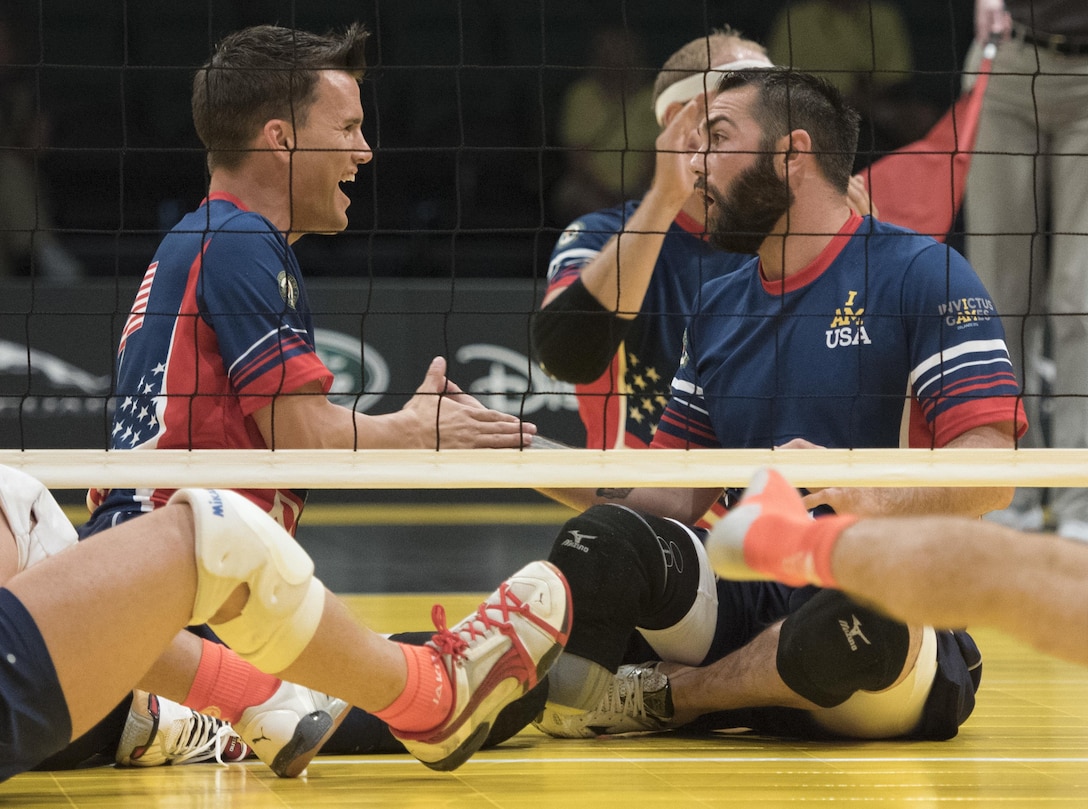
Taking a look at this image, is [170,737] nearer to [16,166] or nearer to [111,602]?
[111,602]

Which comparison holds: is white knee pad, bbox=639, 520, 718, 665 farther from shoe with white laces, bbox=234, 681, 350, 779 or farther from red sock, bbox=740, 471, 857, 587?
red sock, bbox=740, 471, 857, 587

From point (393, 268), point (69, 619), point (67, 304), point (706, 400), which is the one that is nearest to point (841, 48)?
point (393, 268)

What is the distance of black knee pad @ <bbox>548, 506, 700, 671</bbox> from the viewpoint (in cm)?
287

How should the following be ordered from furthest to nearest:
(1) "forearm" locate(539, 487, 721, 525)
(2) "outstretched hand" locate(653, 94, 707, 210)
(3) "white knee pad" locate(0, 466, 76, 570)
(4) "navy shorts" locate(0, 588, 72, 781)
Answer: (2) "outstretched hand" locate(653, 94, 707, 210), (1) "forearm" locate(539, 487, 721, 525), (3) "white knee pad" locate(0, 466, 76, 570), (4) "navy shorts" locate(0, 588, 72, 781)

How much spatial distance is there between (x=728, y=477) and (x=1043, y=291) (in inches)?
158

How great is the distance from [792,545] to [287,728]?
119cm

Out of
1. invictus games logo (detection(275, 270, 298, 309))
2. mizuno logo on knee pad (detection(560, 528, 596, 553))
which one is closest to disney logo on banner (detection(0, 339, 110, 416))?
invictus games logo (detection(275, 270, 298, 309))

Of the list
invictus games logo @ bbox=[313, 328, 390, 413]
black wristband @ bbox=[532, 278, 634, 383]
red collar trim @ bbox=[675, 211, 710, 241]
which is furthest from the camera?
invictus games logo @ bbox=[313, 328, 390, 413]

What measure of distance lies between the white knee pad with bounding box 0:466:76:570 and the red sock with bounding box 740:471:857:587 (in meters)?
1.07

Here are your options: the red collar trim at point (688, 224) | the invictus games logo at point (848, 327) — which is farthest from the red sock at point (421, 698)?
the red collar trim at point (688, 224)

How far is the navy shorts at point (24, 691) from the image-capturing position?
1.74 metres

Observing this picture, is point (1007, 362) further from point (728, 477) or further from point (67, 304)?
point (67, 304)

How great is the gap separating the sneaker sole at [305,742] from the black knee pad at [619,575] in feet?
1.63

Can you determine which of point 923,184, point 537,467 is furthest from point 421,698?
point 923,184
